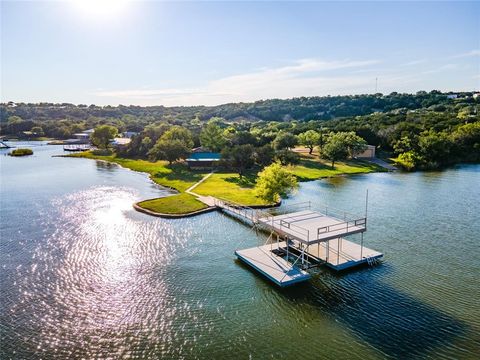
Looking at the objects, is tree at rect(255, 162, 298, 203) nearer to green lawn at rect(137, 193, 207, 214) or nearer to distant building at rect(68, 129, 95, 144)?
green lawn at rect(137, 193, 207, 214)

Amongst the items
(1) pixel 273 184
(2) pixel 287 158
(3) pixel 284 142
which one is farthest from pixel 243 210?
(3) pixel 284 142

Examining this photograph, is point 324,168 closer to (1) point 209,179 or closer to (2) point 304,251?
(1) point 209,179

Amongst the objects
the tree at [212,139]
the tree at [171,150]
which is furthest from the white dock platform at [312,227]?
the tree at [212,139]

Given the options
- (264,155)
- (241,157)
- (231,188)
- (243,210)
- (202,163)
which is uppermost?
(241,157)

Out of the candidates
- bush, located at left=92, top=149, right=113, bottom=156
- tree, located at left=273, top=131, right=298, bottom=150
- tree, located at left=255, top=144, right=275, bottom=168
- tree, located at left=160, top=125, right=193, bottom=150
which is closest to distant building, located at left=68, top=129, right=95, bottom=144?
bush, located at left=92, top=149, right=113, bottom=156

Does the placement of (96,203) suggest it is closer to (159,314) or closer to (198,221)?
(198,221)

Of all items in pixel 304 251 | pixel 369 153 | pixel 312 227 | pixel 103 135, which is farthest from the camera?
pixel 103 135
